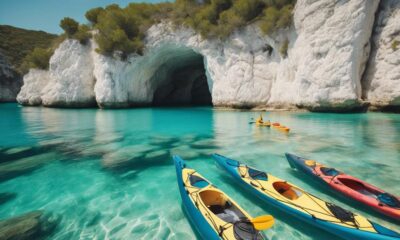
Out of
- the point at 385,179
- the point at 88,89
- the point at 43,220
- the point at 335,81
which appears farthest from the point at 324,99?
the point at 88,89

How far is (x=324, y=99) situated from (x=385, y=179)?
55.8 ft

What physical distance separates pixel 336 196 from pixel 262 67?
24450 mm

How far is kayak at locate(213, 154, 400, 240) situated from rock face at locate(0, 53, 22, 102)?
7691cm

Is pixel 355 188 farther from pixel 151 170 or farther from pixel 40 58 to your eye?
pixel 40 58

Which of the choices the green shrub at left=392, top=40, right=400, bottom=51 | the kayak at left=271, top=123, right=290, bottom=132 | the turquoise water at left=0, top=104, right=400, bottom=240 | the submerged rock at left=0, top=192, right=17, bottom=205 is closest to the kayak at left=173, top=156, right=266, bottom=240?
the turquoise water at left=0, top=104, right=400, bottom=240

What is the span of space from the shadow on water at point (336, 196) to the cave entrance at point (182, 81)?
29.7 meters

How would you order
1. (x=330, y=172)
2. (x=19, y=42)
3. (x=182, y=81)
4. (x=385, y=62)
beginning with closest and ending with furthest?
1. (x=330, y=172)
2. (x=385, y=62)
3. (x=182, y=81)
4. (x=19, y=42)

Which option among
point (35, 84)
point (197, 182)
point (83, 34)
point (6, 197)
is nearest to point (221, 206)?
point (197, 182)

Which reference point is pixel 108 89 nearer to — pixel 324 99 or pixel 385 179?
pixel 324 99

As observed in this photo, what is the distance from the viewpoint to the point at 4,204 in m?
5.52

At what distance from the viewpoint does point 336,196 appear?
5.40m

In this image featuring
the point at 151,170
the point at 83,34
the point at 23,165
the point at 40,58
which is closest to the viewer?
the point at 151,170

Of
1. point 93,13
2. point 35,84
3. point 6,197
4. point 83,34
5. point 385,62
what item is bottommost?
point 6,197

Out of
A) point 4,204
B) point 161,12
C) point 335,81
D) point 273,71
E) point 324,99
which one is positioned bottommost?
point 4,204
